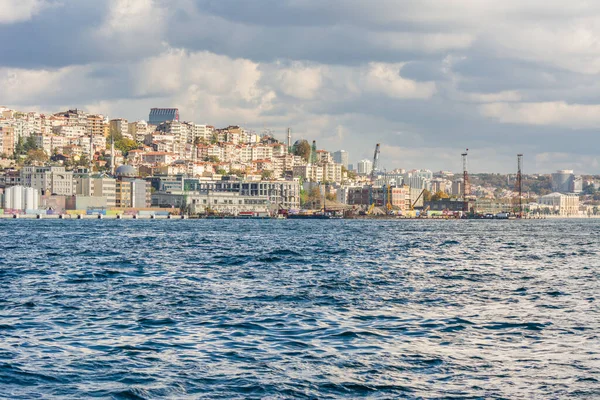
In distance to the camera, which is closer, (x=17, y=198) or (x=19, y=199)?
(x=17, y=198)

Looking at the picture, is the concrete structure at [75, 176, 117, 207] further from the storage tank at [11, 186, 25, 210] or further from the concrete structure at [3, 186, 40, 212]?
the storage tank at [11, 186, 25, 210]

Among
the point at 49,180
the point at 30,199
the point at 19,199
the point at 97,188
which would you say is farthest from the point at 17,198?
the point at 97,188

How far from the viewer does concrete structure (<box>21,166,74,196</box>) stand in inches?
7490

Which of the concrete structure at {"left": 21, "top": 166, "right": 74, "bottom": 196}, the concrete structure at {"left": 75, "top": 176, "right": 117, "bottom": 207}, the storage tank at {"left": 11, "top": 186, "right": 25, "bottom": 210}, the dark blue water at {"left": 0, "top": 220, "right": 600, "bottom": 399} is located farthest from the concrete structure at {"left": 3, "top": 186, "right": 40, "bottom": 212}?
the dark blue water at {"left": 0, "top": 220, "right": 600, "bottom": 399}

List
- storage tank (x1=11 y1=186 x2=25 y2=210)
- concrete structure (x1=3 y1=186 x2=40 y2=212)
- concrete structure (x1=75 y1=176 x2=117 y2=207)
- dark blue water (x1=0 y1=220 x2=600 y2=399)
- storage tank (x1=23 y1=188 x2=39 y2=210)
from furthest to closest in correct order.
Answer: concrete structure (x1=75 y1=176 x2=117 y2=207) → storage tank (x1=23 y1=188 x2=39 y2=210) → storage tank (x1=11 y1=186 x2=25 y2=210) → concrete structure (x1=3 y1=186 x2=40 y2=212) → dark blue water (x1=0 y1=220 x2=600 y2=399)

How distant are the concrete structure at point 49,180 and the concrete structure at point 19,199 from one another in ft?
41.3

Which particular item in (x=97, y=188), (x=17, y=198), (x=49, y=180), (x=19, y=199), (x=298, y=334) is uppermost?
(x=49, y=180)

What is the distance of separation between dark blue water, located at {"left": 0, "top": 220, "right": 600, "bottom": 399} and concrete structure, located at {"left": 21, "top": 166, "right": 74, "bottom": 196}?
160 meters

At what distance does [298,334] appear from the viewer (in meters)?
19.7

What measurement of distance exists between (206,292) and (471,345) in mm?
11958

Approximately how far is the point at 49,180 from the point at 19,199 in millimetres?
16601

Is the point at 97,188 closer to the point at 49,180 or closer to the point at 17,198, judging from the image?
the point at 49,180

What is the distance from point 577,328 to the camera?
68.5 feet

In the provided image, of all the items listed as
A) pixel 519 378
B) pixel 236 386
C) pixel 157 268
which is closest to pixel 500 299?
pixel 519 378
